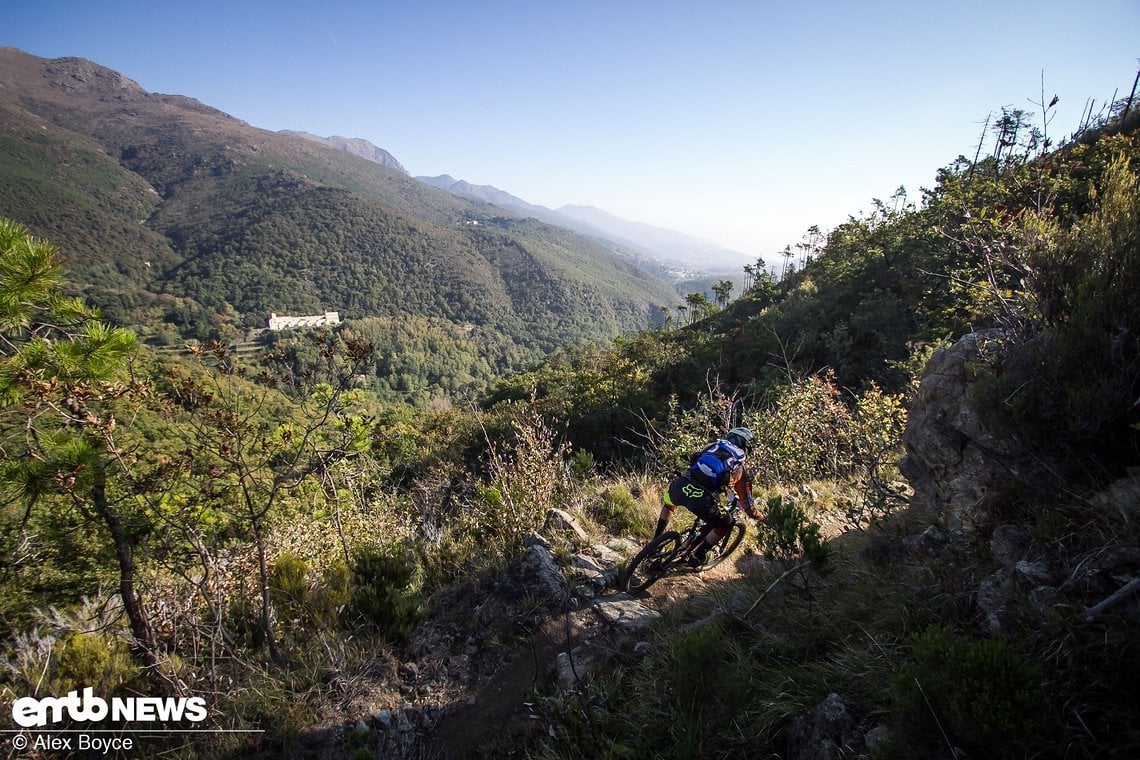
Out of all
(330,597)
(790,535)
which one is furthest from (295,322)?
(790,535)

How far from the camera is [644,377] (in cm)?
2150

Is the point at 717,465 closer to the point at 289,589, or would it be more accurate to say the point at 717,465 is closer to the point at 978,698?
the point at 978,698

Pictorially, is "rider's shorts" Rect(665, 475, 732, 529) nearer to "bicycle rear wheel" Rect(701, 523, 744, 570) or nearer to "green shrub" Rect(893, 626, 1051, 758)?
"bicycle rear wheel" Rect(701, 523, 744, 570)

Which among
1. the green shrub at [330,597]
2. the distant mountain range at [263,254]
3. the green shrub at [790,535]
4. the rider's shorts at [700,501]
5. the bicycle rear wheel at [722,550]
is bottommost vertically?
the green shrub at [330,597]

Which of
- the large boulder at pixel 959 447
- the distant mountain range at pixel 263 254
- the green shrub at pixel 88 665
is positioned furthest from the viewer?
the distant mountain range at pixel 263 254

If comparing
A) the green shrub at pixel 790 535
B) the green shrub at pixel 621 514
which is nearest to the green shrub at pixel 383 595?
the green shrub at pixel 621 514

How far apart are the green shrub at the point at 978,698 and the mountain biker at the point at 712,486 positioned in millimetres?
2246

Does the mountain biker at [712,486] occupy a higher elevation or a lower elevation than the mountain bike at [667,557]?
higher

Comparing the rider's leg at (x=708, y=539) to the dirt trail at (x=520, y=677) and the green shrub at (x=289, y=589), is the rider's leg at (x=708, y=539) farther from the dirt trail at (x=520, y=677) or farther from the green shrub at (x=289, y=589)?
the green shrub at (x=289, y=589)

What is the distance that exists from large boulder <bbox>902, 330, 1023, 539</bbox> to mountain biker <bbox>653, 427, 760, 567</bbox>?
131 centimetres

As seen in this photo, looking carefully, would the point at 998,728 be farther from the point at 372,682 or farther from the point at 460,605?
the point at 460,605

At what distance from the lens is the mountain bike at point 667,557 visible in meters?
4.48

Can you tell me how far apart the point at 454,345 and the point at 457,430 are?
3552 inches

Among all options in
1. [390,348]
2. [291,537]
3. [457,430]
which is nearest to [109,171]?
[390,348]
